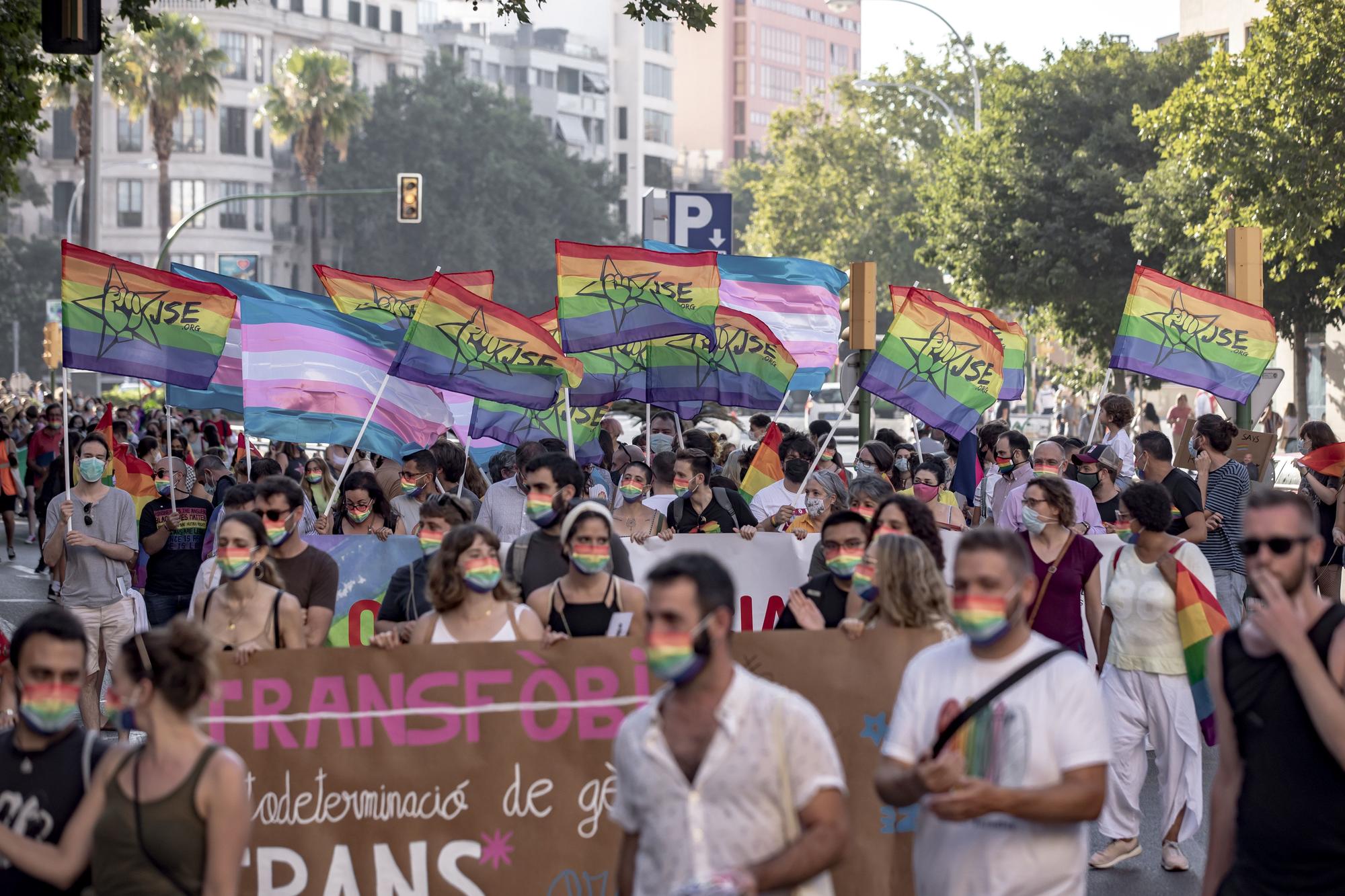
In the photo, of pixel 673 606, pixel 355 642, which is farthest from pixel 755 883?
pixel 355 642

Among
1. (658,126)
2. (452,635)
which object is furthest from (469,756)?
(658,126)

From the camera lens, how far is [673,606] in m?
4.21

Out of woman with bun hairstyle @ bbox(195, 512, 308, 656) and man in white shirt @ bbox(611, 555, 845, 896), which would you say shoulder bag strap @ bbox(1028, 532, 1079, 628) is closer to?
woman with bun hairstyle @ bbox(195, 512, 308, 656)

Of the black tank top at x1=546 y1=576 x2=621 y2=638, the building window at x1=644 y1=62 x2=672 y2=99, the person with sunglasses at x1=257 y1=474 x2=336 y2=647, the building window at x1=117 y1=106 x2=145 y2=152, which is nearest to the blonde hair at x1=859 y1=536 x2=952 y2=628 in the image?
the black tank top at x1=546 y1=576 x2=621 y2=638

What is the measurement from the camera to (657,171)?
115 m

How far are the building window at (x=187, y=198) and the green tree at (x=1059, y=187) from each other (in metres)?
48.1

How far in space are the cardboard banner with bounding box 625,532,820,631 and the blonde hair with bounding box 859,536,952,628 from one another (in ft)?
11.4

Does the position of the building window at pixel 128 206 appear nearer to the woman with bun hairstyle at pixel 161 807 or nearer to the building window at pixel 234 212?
the building window at pixel 234 212

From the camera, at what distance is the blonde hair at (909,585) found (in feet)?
20.5

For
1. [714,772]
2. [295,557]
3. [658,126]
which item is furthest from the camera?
[658,126]

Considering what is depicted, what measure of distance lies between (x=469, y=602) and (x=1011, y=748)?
2.77 meters

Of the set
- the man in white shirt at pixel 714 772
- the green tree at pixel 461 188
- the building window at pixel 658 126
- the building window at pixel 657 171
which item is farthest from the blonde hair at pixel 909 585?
the building window at pixel 658 126

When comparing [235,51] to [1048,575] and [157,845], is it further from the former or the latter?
[157,845]

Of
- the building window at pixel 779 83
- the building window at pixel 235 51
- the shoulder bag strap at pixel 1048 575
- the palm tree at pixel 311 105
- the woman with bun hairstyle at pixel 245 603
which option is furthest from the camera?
the building window at pixel 779 83
